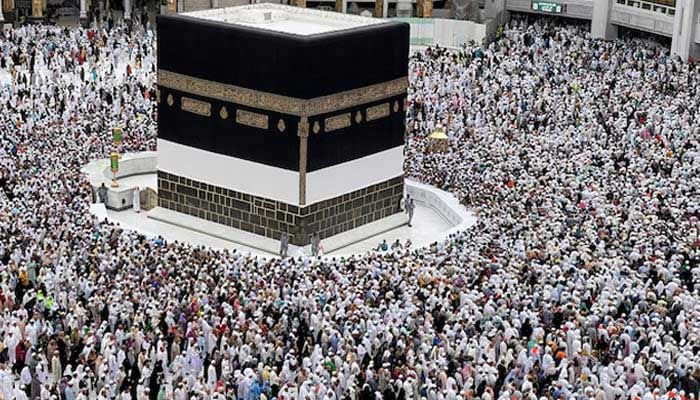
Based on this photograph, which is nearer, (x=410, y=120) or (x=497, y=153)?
(x=497, y=153)

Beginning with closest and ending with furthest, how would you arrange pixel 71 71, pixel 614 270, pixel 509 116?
pixel 614 270
pixel 509 116
pixel 71 71

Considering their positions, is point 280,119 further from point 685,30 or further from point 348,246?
point 685,30

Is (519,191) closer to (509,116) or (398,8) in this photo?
(509,116)

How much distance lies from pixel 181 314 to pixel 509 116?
53.6 ft

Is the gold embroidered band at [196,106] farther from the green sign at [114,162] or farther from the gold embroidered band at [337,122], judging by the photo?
the green sign at [114,162]

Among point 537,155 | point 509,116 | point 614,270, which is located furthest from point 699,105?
point 614,270

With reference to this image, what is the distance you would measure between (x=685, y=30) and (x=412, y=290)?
24.7 m

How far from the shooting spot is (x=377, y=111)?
26750 millimetres

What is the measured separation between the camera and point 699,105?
34062 millimetres

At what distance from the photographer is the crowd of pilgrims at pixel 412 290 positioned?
695 inches

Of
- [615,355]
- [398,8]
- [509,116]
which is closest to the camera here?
[615,355]

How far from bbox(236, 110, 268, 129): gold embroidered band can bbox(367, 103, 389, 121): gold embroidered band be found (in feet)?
7.61

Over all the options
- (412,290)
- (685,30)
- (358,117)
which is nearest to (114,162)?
(358,117)

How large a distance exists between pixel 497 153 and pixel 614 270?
888cm
